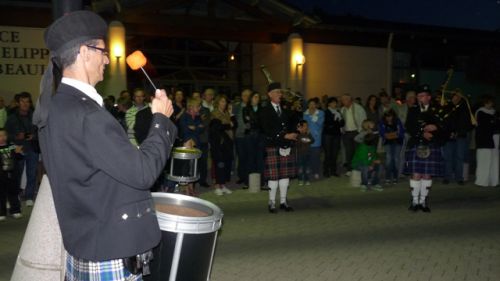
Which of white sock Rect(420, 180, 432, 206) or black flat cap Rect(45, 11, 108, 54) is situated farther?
A: white sock Rect(420, 180, 432, 206)

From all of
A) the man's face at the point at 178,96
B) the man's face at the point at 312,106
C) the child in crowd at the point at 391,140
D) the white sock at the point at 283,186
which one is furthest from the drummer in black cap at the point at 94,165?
the man's face at the point at 312,106

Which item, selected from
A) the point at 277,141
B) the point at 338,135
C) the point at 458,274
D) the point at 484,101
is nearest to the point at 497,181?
the point at 484,101

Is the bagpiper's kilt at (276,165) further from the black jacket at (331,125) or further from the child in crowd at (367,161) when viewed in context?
the black jacket at (331,125)

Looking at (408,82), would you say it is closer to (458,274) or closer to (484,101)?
(484,101)

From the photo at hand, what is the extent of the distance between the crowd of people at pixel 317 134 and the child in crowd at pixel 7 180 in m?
0.44

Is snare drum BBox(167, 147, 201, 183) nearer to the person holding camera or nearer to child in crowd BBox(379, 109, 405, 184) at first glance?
the person holding camera

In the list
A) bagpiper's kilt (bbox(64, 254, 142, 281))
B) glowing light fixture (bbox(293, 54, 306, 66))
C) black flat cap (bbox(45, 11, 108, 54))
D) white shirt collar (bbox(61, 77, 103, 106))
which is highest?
glowing light fixture (bbox(293, 54, 306, 66))

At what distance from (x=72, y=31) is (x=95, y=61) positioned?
0.15 m

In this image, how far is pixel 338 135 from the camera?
11.8 meters

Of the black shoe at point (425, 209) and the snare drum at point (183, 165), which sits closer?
the snare drum at point (183, 165)

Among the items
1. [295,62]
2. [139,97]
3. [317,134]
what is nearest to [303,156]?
[317,134]

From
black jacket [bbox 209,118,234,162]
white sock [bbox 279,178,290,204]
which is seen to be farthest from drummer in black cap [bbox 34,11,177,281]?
black jacket [bbox 209,118,234,162]

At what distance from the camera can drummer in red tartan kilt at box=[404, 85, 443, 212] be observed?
304 inches

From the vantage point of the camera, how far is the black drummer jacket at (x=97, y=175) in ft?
6.37
